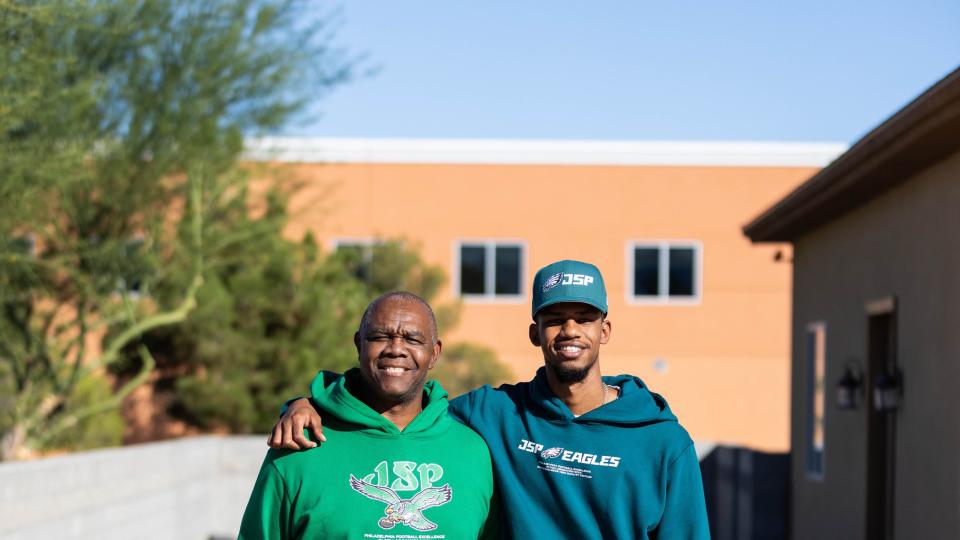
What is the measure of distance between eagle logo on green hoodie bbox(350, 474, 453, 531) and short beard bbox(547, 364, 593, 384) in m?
0.59

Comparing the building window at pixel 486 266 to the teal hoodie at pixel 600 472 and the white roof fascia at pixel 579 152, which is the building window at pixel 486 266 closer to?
the white roof fascia at pixel 579 152

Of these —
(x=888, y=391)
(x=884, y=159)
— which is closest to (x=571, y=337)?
(x=884, y=159)

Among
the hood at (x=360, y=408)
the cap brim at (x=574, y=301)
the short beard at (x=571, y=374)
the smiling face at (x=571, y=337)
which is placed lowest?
the hood at (x=360, y=408)

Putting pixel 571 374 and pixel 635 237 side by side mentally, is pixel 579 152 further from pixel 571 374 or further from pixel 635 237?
pixel 571 374

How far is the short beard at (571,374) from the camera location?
4055 mm

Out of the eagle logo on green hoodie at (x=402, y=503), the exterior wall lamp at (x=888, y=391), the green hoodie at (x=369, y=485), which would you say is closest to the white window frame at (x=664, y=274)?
the exterior wall lamp at (x=888, y=391)


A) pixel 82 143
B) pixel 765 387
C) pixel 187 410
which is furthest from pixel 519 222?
pixel 82 143

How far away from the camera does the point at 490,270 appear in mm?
24266

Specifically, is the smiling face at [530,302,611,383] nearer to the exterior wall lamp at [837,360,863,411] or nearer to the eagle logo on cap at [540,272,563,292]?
the eagle logo on cap at [540,272,563,292]

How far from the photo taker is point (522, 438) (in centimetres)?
411

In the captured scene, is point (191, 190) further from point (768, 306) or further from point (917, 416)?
point (768, 306)

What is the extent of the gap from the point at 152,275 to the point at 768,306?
13.3 m

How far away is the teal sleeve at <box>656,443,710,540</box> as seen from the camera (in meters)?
3.84

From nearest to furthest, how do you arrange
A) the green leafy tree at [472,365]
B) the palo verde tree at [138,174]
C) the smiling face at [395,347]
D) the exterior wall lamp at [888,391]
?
the smiling face at [395,347]
the exterior wall lamp at [888,391]
the palo verde tree at [138,174]
the green leafy tree at [472,365]
